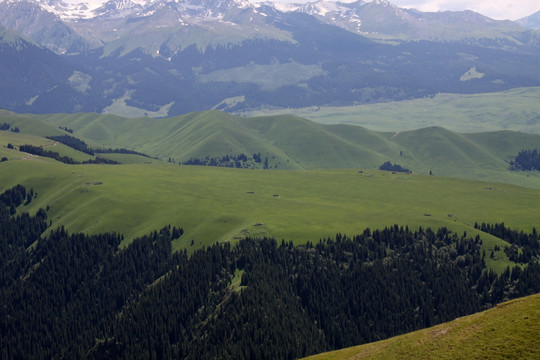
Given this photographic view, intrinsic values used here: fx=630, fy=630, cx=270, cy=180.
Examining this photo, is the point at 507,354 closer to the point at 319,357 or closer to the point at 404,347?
the point at 404,347

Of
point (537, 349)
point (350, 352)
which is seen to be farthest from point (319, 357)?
point (537, 349)

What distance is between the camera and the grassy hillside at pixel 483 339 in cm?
9825

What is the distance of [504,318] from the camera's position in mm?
108625

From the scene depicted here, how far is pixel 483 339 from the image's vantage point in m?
104

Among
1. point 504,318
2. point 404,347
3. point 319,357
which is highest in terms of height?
point 504,318

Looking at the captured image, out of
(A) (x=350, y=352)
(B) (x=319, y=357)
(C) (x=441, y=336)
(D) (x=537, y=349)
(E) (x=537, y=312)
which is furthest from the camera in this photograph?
(B) (x=319, y=357)

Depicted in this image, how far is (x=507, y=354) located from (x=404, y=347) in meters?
24.1

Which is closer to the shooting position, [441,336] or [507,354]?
[507,354]

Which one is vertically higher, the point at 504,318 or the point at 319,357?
the point at 504,318

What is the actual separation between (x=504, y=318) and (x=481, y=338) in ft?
22.2

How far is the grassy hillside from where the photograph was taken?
98250 mm

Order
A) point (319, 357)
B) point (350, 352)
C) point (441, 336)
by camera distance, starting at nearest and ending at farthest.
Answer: point (441, 336) → point (350, 352) → point (319, 357)

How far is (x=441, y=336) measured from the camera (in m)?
114

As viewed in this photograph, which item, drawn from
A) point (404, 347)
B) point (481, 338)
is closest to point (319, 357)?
point (404, 347)
